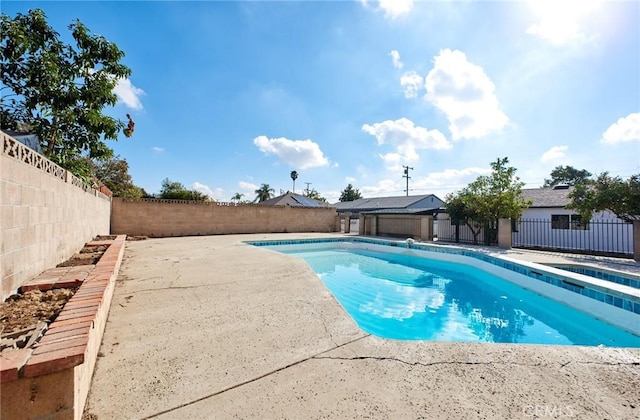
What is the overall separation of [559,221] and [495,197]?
4689mm

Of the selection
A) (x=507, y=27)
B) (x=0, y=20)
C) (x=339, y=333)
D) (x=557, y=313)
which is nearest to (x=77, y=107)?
(x=0, y=20)

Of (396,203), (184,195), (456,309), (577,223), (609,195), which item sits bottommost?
(456,309)

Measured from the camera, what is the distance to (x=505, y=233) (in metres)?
11.4

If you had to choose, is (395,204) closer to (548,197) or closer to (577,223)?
(548,197)

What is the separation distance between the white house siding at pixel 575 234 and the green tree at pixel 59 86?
18.1 metres

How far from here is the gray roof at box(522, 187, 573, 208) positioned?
13.3 meters

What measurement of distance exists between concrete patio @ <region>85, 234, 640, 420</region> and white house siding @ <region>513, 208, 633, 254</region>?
1337cm

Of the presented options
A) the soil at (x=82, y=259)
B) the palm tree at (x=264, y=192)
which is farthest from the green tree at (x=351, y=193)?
the soil at (x=82, y=259)

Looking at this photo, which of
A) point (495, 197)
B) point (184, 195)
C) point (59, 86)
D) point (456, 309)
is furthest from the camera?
point (184, 195)

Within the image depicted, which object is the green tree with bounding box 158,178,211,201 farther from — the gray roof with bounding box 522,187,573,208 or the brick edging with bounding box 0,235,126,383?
the gray roof with bounding box 522,187,573,208

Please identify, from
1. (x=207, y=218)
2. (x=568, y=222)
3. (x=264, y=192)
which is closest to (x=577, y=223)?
(x=568, y=222)

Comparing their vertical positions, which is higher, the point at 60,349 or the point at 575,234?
the point at 575,234

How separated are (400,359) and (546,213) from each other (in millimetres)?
15930

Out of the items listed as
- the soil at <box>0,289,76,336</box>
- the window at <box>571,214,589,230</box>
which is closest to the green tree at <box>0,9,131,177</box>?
the soil at <box>0,289,76,336</box>
